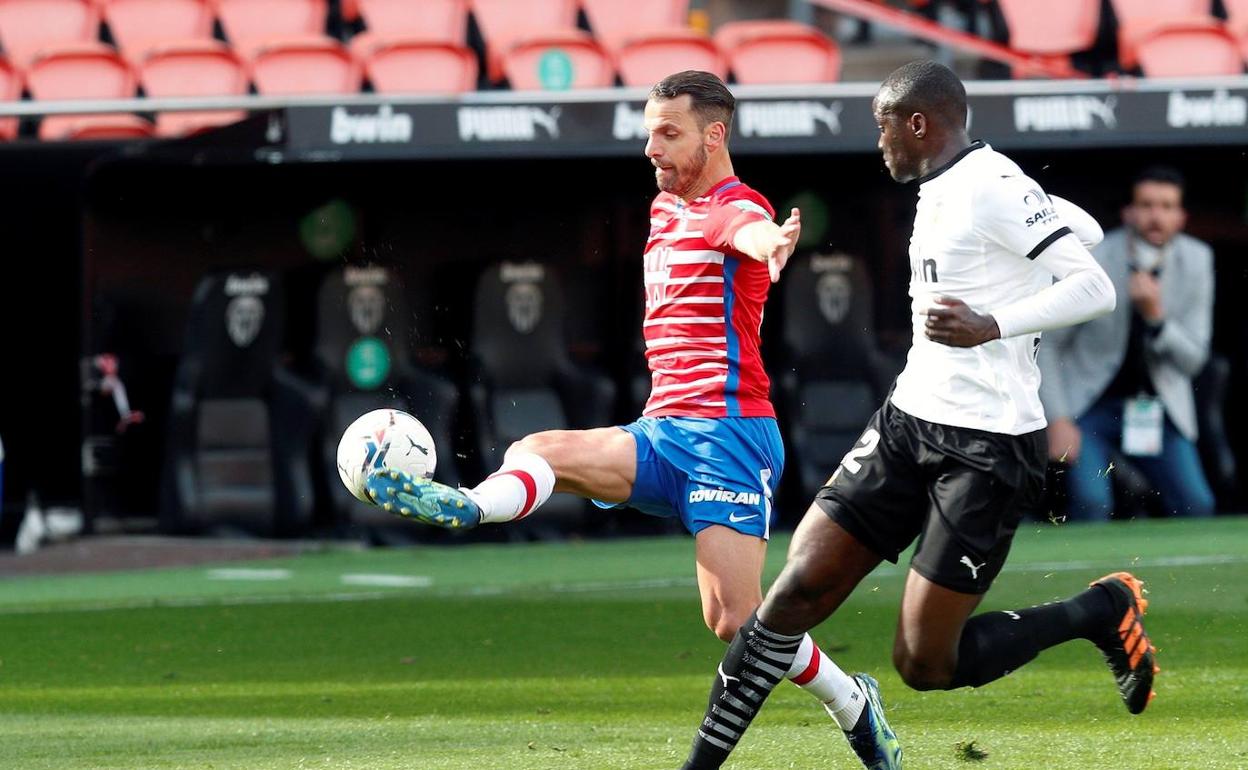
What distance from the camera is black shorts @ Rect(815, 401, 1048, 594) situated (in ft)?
16.0

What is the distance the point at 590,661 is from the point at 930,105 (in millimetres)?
3686

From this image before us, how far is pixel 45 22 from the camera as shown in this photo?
591 inches

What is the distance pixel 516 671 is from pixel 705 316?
270 centimetres

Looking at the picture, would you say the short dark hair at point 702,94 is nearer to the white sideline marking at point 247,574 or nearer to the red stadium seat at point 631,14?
the white sideline marking at point 247,574

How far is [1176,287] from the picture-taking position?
13336 millimetres

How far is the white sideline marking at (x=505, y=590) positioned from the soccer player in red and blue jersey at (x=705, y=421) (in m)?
4.93

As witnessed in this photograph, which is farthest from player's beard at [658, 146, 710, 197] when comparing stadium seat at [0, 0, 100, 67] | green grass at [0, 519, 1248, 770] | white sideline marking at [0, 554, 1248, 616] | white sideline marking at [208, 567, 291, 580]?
stadium seat at [0, 0, 100, 67]

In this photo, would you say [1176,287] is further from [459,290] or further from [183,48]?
[183,48]

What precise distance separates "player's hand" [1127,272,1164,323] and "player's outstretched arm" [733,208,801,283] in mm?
8487

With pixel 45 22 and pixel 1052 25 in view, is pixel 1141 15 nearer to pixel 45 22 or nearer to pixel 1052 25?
→ pixel 1052 25

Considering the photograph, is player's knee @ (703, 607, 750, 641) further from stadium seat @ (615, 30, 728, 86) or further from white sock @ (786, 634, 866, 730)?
stadium seat @ (615, 30, 728, 86)

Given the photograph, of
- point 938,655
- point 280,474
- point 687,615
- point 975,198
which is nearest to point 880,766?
point 938,655

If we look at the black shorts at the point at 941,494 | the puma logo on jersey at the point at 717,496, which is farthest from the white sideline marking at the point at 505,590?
the black shorts at the point at 941,494

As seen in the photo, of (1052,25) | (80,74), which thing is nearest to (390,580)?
(80,74)
